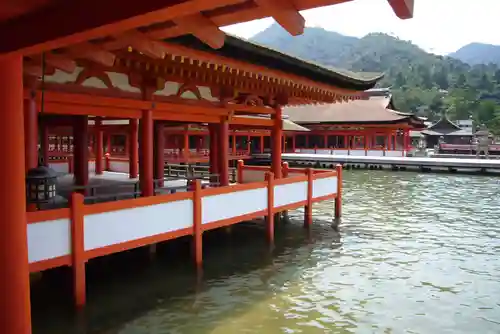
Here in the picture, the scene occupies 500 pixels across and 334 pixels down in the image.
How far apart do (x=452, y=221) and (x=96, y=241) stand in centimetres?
A: 1152

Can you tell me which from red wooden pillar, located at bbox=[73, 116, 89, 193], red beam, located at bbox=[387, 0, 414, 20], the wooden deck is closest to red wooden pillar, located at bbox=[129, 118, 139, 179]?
red wooden pillar, located at bbox=[73, 116, 89, 193]

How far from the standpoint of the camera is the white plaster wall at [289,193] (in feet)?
35.1

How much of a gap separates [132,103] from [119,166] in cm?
1049

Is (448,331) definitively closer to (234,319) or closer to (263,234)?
(234,319)

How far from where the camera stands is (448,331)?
20.8ft

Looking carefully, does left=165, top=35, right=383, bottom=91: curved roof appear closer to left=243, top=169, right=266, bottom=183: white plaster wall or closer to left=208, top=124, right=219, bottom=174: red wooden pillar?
left=243, top=169, right=266, bottom=183: white plaster wall

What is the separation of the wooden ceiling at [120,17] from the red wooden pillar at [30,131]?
399 centimetres

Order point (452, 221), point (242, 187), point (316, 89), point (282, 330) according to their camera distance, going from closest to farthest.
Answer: point (282, 330)
point (242, 187)
point (316, 89)
point (452, 221)

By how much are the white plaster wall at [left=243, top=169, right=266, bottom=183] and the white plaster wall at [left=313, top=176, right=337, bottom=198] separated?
1.66 metres

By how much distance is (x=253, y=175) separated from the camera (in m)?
13.5

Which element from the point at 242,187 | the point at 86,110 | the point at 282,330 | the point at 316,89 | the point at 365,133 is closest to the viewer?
the point at 282,330

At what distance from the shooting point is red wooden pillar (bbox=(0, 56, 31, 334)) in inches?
137

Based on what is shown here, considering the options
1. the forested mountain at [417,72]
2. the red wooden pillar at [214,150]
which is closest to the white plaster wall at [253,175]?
the red wooden pillar at [214,150]

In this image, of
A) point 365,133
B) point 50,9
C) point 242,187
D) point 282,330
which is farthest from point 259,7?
point 365,133
